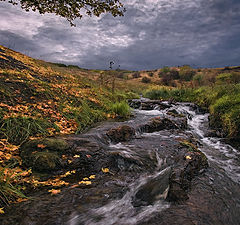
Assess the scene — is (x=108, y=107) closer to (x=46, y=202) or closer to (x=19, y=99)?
(x=19, y=99)

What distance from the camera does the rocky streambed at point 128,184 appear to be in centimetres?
202

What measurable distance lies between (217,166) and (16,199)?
4.18 m

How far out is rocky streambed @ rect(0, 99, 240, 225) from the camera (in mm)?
2021

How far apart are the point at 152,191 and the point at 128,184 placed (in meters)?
0.44

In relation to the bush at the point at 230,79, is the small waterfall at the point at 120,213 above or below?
below

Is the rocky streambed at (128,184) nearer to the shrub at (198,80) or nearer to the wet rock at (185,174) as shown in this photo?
the wet rock at (185,174)

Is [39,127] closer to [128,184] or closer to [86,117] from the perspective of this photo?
[86,117]

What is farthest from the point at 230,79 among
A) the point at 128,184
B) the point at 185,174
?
the point at 128,184

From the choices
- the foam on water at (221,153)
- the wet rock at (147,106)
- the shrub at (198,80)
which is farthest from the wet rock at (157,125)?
the shrub at (198,80)

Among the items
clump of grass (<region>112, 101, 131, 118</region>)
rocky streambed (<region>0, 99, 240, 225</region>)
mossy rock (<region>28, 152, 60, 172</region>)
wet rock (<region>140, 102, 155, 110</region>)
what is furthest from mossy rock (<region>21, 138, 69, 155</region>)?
wet rock (<region>140, 102, 155, 110</region>)

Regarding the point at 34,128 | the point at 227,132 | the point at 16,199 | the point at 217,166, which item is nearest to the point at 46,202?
the point at 16,199

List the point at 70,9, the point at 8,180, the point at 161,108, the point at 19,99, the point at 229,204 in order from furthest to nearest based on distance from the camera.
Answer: the point at 161,108 → the point at 70,9 → the point at 19,99 → the point at 229,204 → the point at 8,180

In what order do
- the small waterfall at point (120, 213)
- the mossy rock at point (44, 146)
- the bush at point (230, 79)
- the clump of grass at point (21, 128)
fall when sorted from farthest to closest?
1. the bush at point (230, 79)
2. the clump of grass at point (21, 128)
3. the mossy rock at point (44, 146)
4. the small waterfall at point (120, 213)

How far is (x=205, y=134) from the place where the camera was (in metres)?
6.09
